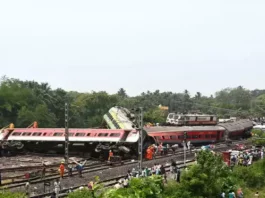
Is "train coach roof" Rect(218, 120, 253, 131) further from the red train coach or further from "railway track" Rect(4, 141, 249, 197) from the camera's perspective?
"railway track" Rect(4, 141, 249, 197)

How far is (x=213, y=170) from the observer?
20438 millimetres

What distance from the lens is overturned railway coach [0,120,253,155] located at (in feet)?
99.2

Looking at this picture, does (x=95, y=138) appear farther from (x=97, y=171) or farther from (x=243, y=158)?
(x=243, y=158)

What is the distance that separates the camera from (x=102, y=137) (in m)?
31.3

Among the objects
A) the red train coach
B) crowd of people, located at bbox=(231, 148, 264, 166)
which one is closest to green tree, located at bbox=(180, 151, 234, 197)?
crowd of people, located at bbox=(231, 148, 264, 166)

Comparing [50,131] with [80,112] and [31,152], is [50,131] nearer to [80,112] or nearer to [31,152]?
[31,152]

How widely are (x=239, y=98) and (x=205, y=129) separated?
9800 centimetres

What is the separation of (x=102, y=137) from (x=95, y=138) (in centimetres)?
63

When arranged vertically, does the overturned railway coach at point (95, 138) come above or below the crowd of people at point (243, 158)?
above

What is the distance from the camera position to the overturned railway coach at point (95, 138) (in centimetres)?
3025

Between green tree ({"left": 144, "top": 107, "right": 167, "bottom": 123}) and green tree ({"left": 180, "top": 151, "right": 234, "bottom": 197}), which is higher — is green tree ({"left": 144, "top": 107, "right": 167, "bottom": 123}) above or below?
above

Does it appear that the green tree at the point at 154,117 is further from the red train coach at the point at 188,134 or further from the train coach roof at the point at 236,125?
the red train coach at the point at 188,134

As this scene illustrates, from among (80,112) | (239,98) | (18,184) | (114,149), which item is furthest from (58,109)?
(239,98)

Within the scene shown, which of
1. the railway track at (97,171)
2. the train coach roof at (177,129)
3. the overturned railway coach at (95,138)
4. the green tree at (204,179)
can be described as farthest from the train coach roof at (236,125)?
the green tree at (204,179)
